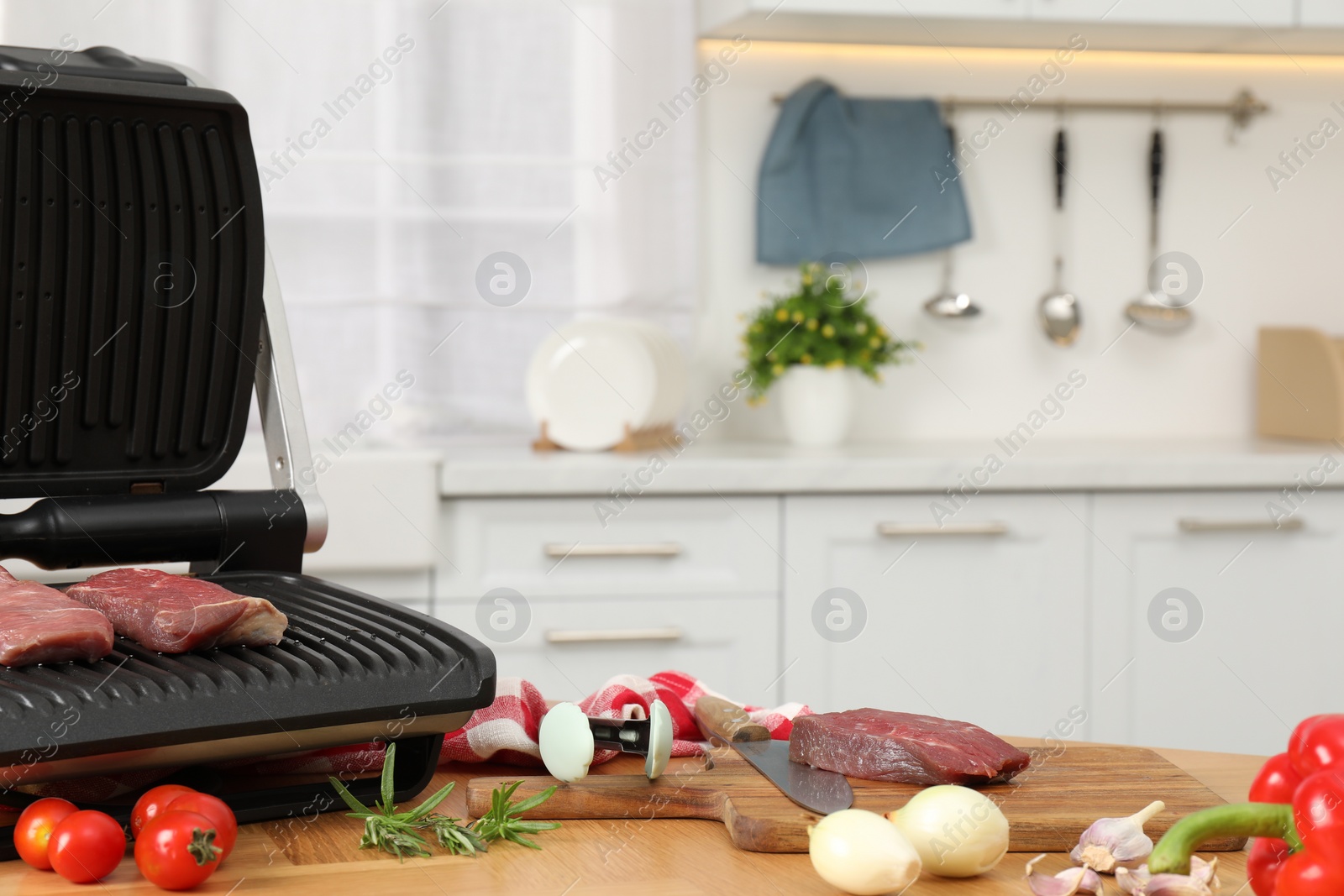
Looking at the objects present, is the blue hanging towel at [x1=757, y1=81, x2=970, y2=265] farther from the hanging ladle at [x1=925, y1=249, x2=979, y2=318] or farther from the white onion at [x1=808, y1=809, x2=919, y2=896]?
the white onion at [x1=808, y1=809, x2=919, y2=896]

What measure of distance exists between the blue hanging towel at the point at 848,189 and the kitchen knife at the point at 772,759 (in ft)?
5.97

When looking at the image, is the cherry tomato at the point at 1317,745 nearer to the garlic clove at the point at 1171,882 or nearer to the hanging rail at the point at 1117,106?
the garlic clove at the point at 1171,882

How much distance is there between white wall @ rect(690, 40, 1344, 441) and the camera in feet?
8.79

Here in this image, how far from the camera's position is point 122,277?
41.6 inches

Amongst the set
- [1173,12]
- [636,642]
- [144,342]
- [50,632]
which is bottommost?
[636,642]

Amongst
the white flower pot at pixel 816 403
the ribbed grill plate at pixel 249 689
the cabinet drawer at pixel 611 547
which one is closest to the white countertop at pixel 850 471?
the cabinet drawer at pixel 611 547

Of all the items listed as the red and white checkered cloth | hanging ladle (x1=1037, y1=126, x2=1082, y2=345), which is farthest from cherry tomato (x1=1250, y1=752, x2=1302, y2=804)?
hanging ladle (x1=1037, y1=126, x2=1082, y2=345)

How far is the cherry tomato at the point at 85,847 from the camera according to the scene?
0.63 meters

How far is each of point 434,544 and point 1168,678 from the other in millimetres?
1281

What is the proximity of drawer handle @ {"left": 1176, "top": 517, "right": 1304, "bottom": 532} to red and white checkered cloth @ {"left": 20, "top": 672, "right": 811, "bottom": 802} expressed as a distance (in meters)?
1.45

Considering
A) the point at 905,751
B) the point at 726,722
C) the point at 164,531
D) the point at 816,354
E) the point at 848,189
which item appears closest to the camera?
the point at 905,751

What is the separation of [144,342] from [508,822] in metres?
0.58

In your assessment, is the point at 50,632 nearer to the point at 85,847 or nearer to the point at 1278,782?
the point at 85,847

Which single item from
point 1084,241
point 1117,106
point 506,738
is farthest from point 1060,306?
point 506,738
